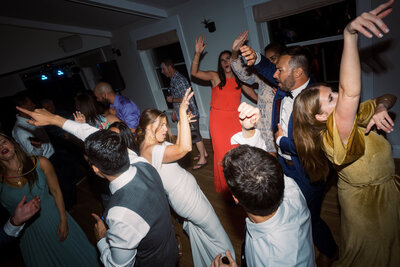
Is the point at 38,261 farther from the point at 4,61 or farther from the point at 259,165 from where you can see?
the point at 4,61

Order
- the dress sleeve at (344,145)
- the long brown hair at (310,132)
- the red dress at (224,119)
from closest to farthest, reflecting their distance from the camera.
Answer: the dress sleeve at (344,145) → the long brown hair at (310,132) → the red dress at (224,119)

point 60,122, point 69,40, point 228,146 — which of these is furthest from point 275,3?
point 69,40

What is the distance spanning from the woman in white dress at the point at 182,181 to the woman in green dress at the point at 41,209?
411 mm

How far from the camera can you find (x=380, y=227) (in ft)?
4.03

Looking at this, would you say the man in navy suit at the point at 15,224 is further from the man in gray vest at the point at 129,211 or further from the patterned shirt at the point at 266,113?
the patterned shirt at the point at 266,113

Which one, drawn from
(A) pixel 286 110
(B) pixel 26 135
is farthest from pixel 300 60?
(B) pixel 26 135

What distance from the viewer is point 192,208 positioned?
163 cm

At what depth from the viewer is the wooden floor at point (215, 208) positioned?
7.30ft

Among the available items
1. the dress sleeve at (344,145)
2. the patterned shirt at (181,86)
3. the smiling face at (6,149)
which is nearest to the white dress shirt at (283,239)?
the dress sleeve at (344,145)

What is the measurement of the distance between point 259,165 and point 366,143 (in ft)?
2.57

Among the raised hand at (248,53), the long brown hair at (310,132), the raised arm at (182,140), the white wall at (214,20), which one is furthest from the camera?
the white wall at (214,20)

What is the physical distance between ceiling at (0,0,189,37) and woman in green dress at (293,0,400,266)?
3410 millimetres

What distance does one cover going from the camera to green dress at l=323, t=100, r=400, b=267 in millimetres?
1103

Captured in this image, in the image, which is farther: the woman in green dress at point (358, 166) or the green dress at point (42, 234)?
the green dress at point (42, 234)
